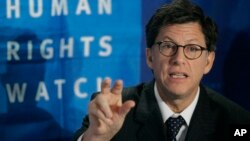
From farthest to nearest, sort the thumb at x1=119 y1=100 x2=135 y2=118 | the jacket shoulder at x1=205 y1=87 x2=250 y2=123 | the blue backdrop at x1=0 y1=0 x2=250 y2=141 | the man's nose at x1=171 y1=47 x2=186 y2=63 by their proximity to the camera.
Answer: the blue backdrop at x1=0 y1=0 x2=250 y2=141 < the jacket shoulder at x1=205 y1=87 x2=250 y2=123 < the man's nose at x1=171 y1=47 x2=186 y2=63 < the thumb at x1=119 y1=100 x2=135 y2=118

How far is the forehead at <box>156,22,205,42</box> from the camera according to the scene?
1.16 meters

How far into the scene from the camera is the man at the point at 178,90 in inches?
45.3

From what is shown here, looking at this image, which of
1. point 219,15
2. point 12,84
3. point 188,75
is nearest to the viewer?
point 188,75

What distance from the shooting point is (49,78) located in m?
1.50

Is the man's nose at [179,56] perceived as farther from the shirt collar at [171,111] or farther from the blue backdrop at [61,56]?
the blue backdrop at [61,56]

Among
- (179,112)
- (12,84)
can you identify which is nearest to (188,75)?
(179,112)

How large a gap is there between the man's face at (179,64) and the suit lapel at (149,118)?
0.15 feet

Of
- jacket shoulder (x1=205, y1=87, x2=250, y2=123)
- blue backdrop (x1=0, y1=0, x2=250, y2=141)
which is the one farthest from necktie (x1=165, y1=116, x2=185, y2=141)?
blue backdrop (x1=0, y1=0, x2=250, y2=141)

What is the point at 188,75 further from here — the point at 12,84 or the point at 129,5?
the point at 12,84

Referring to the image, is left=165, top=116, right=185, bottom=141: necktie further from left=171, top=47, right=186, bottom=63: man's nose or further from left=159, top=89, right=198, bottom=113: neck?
left=171, top=47, right=186, bottom=63: man's nose

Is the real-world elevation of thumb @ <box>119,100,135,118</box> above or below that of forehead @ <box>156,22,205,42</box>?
below

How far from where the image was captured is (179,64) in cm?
113

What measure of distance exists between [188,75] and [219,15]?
570 millimetres

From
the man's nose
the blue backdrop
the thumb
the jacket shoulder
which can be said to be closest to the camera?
the thumb
